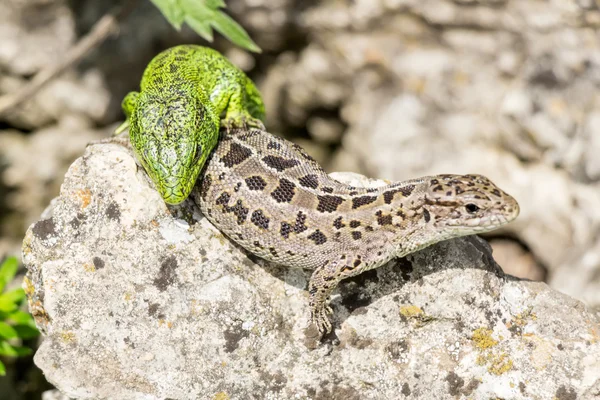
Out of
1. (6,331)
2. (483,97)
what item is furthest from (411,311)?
(483,97)

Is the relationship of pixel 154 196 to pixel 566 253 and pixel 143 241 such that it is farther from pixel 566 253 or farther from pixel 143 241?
pixel 566 253

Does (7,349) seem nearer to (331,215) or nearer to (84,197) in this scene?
(84,197)

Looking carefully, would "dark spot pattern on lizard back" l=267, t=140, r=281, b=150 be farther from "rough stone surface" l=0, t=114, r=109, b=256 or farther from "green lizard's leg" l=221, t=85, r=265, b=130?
"rough stone surface" l=0, t=114, r=109, b=256

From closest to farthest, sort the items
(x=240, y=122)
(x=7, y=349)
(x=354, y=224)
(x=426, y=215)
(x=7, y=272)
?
(x=426, y=215), (x=354, y=224), (x=240, y=122), (x=7, y=349), (x=7, y=272)

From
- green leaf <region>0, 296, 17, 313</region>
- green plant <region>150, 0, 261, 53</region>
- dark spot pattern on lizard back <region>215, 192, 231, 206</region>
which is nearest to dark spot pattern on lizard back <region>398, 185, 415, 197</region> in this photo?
dark spot pattern on lizard back <region>215, 192, 231, 206</region>

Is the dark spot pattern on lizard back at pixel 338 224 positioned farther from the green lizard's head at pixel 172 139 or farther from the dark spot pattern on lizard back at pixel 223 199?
the green lizard's head at pixel 172 139

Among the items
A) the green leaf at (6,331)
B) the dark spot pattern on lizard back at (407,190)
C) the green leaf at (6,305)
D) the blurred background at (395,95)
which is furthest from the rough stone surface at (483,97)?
the green leaf at (6,331)

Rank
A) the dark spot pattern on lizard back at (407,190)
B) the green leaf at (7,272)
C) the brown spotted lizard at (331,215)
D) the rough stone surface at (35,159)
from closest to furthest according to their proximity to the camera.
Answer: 1. the brown spotted lizard at (331,215)
2. the dark spot pattern on lizard back at (407,190)
3. the green leaf at (7,272)
4. the rough stone surface at (35,159)
